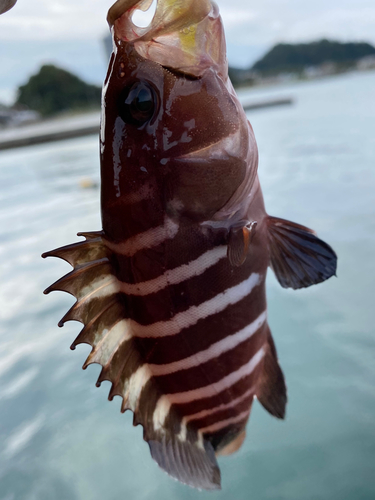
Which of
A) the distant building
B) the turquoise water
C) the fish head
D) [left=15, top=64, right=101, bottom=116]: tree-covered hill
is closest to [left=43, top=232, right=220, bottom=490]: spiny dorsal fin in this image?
the fish head

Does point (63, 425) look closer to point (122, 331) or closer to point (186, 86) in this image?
point (122, 331)

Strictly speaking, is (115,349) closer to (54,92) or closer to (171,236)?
(171,236)

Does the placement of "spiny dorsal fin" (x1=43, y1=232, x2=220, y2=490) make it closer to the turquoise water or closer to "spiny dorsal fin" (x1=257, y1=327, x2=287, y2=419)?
"spiny dorsal fin" (x1=257, y1=327, x2=287, y2=419)

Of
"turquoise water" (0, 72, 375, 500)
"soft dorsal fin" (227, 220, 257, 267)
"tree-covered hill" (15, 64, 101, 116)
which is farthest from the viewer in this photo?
"tree-covered hill" (15, 64, 101, 116)

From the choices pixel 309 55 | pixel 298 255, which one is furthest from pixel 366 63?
pixel 298 255

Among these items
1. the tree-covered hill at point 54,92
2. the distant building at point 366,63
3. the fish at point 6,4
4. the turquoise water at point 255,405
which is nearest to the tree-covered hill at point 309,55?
the distant building at point 366,63

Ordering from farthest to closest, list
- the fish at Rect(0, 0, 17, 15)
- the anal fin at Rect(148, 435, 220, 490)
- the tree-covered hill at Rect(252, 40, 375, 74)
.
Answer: the tree-covered hill at Rect(252, 40, 375, 74), the anal fin at Rect(148, 435, 220, 490), the fish at Rect(0, 0, 17, 15)

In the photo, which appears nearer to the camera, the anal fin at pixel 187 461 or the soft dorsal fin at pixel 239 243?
the soft dorsal fin at pixel 239 243

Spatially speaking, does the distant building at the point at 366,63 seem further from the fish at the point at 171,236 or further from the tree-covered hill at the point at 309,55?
the fish at the point at 171,236

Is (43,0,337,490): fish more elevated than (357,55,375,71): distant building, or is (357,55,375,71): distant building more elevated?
(357,55,375,71): distant building
